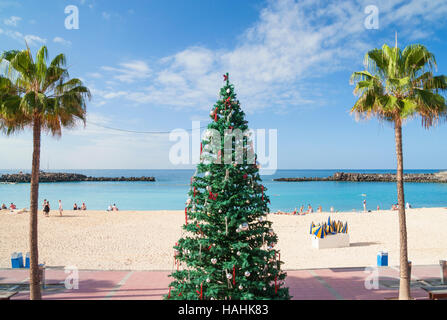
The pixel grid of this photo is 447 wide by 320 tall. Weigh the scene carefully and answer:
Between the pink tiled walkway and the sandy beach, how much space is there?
1.18 meters

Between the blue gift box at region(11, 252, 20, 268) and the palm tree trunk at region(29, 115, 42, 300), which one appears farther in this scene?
the blue gift box at region(11, 252, 20, 268)

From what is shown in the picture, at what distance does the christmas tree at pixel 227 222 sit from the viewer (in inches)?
242

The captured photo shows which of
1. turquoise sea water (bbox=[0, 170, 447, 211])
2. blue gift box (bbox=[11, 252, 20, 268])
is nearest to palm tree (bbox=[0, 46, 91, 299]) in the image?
blue gift box (bbox=[11, 252, 20, 268])

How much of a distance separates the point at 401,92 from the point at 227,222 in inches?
230

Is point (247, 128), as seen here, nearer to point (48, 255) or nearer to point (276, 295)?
point (276, 295)

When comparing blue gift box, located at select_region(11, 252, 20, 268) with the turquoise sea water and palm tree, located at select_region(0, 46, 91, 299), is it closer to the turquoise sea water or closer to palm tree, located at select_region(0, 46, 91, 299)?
palm tree, located at select_region(0, 46, 91, 299)

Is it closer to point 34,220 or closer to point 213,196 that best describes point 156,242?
point 34,220

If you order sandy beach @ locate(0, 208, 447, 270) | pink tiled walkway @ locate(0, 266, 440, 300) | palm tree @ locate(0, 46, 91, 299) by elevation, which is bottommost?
sandy beach @ locate(0, 208, 447, 270)

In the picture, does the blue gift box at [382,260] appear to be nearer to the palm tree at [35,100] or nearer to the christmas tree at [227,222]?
the christmas tree at [227,222]

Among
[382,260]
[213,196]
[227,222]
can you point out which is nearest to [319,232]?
[382,260]

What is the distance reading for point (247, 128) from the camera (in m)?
6.69

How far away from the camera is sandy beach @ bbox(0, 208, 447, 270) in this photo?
13.1 meters
